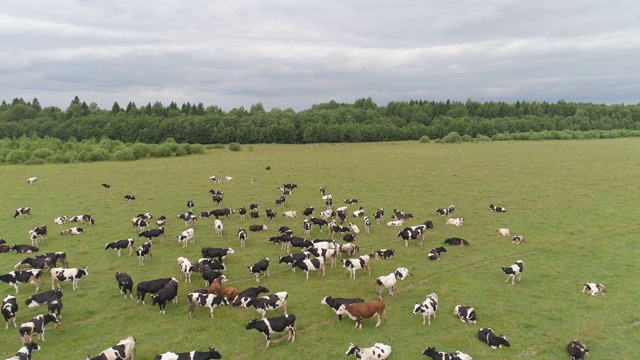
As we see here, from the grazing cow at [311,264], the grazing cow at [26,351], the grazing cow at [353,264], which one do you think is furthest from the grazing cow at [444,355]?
the grazing cow at [26,351]

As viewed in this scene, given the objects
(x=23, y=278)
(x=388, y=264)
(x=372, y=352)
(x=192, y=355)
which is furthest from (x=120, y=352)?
(x=388, y=264)

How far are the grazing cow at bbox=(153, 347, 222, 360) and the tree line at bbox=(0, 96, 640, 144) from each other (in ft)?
301

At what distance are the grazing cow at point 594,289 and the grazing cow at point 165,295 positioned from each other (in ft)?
55.0

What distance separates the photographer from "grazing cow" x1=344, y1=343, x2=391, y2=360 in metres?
12.1

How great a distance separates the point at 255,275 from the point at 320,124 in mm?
88722

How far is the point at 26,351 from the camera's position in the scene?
12.0m

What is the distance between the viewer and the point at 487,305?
1608 centimetres

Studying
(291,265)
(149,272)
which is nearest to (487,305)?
(291,265)

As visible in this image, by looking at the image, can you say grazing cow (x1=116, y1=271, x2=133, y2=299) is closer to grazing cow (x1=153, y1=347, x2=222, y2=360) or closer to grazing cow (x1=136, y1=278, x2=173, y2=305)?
grazing cow (x1=136, y1=278, x2=173, y2=305)

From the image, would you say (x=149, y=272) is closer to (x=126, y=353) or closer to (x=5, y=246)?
(x=126, y=353)

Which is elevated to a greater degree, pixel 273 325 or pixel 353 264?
pixel 353 264

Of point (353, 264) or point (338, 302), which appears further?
point (353, 264)

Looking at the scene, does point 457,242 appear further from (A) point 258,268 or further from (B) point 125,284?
(B) point 125,284

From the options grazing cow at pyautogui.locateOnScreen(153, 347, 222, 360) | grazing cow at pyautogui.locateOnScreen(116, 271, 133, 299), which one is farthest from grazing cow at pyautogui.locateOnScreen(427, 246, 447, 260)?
grazing cow at pyautogui.locateOnScreen(116, 271, 133, 299)
